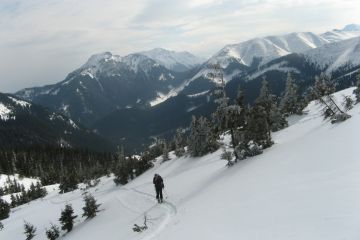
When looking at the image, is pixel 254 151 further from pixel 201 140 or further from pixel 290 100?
pixel 290 100

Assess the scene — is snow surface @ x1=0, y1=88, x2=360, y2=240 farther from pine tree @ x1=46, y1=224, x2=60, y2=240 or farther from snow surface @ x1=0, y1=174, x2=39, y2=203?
snow surface @ x1=0, y1=174, x2=39, y2=203

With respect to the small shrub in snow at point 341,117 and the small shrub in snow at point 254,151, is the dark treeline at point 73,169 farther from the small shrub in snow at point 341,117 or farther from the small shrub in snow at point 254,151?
the small shrub in snow at point 341,117

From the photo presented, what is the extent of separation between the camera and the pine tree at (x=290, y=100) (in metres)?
71.4

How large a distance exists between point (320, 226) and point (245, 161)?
21.6 metres

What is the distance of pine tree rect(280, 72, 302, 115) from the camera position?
7138cm

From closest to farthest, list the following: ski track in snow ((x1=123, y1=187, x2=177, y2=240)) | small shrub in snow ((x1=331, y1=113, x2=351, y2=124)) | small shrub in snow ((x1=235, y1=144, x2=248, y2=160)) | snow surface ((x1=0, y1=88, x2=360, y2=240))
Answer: snow surface ((x1=0, y1=88, x2=360, y2=240)) → ski track in snow ((x1=123, y1=187, x2=177, y2=240)) → small shrub in snow ((x1=331, y1=113, x2=351, y2=124)) → small shrub in snow ((x1=235, y1=144, x2=248, y2=160))

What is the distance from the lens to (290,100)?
7250 cm

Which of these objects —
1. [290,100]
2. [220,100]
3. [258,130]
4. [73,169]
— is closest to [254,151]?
[258,130]

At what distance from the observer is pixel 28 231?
48656mm

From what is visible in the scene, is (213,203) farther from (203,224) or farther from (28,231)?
(28,231)

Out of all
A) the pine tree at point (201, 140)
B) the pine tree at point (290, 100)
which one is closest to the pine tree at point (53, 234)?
the pine tree at point (201, 140)

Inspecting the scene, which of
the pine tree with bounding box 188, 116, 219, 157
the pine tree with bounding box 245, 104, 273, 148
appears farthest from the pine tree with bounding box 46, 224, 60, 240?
the pine tree with bounding box 188, 116, 219, 157

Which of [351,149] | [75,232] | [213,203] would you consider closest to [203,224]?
[213,203]

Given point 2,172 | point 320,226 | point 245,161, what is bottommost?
point 2,172
